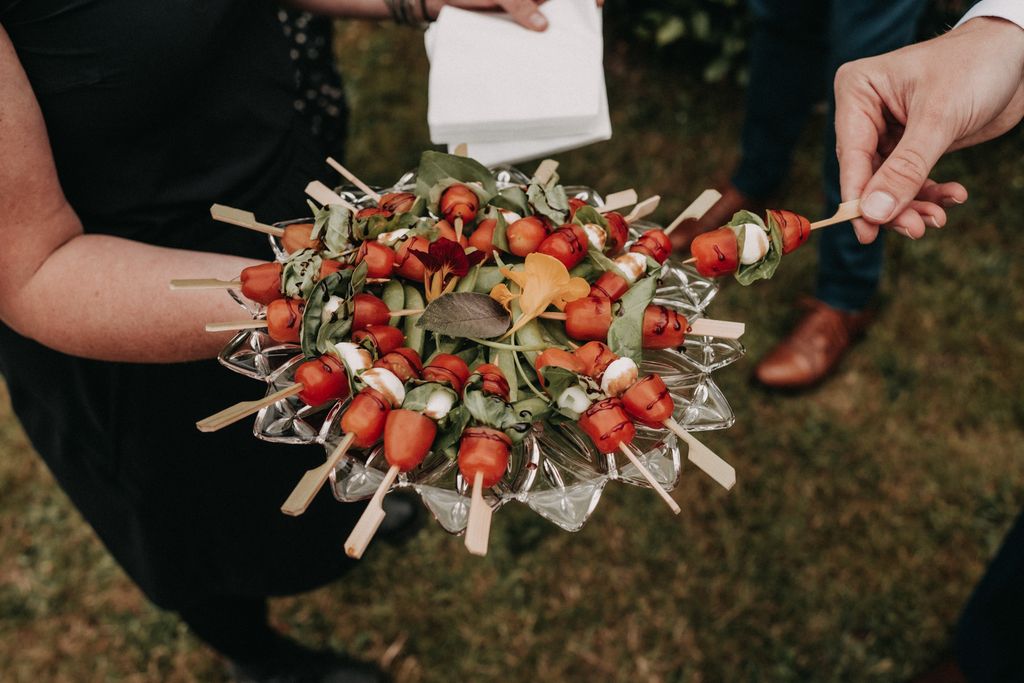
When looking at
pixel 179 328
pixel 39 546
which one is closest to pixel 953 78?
pixel 179 328

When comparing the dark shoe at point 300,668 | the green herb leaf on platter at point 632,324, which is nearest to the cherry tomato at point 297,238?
the green herb leaf on platter at point 632,324

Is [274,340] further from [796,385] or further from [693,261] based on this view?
[796,385]

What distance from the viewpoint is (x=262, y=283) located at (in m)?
1.04

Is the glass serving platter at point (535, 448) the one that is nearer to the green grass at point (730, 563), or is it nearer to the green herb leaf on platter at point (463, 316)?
the green herb leaf on platter at point (463, 316)

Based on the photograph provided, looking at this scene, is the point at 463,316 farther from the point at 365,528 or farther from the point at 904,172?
the point at 904,172

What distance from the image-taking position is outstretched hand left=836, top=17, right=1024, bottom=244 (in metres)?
1.17

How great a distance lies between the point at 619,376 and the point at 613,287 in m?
0.15

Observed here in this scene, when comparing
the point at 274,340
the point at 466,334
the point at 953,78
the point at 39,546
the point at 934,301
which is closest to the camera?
the point at 466,334

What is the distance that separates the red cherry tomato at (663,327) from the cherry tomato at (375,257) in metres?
0.36

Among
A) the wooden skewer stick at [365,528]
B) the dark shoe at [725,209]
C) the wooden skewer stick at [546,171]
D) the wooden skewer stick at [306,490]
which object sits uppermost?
the wooden skewer stick at [546,171]

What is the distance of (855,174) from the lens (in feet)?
4.11

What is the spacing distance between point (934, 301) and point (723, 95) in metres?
1.21

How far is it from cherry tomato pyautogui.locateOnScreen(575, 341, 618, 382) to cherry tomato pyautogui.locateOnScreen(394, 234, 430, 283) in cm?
25

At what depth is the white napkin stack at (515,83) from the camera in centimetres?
150
